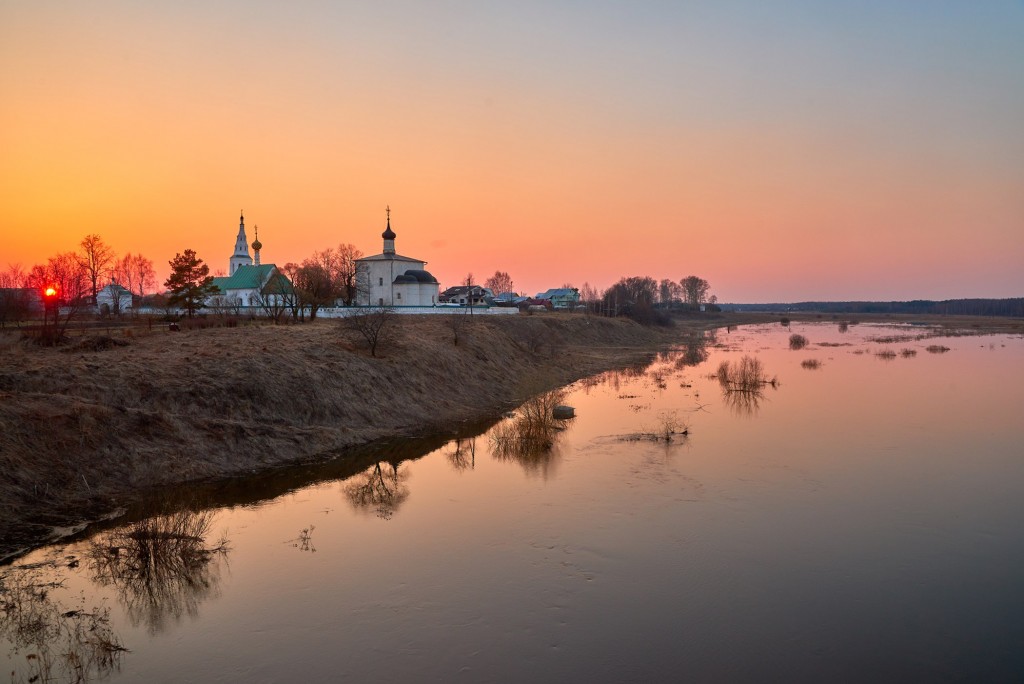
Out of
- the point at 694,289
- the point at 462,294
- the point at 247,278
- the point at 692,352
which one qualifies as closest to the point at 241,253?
the point at 247,278

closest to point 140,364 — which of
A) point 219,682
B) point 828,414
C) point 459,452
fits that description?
point 459,452

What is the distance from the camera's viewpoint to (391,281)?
2579 inches

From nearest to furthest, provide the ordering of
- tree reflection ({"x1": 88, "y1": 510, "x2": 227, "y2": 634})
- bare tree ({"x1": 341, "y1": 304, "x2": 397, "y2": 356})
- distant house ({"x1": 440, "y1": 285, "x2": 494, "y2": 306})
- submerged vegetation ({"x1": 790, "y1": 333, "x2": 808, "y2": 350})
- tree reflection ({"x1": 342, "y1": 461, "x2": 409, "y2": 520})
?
tree reflection ({"x1": 88, "y1": 510, "x2": 227, "y2": 634})
tree reflection ({"x1": 342, "y1": 461, "x2": 409, "y2": 520})
bare tree ({"x1": 341, "y1": 304, "x2": 397, "y2": 356})
submerged vegetation ({"x1": 790, "y1": 333, "x2": 808, "y2": 350})
distant house ({"x1": 440, "y1": 285, "x2": 494, "y2": 306})

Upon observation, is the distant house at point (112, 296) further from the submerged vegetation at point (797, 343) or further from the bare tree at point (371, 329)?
the submerged vegetation at point (797, 343)

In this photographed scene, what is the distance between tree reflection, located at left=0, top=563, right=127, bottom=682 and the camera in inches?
336

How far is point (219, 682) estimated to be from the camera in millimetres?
8328

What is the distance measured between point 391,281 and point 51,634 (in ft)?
189

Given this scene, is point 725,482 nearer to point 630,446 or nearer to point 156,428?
point 630,446

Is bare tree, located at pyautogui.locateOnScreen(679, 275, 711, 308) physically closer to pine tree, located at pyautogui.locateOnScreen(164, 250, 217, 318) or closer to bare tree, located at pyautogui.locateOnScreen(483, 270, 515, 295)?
bare tree, located at pyautogui.locateOnScreen(483, 270, 515, 295)

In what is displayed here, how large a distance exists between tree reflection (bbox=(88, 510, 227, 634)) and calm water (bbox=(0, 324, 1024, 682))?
5 centimetres

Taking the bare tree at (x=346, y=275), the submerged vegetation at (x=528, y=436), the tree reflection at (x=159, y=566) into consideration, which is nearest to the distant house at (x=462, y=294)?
the bare tree at (x=346, y=275)

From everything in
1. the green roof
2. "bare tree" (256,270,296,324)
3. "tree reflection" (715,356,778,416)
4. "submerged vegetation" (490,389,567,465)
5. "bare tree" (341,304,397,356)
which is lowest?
"submerged vegetation" (490,389,567,465)

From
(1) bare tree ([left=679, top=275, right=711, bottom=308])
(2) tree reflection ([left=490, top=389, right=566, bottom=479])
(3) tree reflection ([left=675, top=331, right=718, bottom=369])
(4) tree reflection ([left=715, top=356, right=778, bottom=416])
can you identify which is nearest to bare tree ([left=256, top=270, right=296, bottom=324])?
(2) tree reflection ([left=490, top=389, right=566, bottom=479])

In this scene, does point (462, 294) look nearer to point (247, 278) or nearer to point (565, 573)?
point (247, 278)
